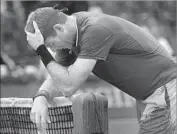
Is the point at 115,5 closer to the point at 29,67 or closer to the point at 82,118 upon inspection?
the point at 29,67

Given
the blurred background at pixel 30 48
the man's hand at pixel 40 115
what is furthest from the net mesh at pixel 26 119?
the blurred background at pixel 30 48

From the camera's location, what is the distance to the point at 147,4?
40.2 feet

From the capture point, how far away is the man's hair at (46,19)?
3953 millimetres

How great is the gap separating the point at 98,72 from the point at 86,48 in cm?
34

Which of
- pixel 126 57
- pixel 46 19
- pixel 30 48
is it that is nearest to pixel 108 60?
pixel 126 57

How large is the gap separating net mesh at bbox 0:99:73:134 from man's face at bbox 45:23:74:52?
0.49 meters

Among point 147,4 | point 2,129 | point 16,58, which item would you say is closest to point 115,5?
point 147,4

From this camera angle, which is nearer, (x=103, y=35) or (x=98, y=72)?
(x=103, y=35)

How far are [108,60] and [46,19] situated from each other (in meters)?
0.53

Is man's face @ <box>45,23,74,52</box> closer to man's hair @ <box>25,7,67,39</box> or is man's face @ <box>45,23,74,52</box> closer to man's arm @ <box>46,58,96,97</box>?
man's hair @ <box>25,7,67,39</box>

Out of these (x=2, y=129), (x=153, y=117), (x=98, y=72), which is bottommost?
(x=2, y=129)

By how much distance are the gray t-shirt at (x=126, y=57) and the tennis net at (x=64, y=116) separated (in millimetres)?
226

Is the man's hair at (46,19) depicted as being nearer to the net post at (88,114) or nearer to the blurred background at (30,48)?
the net post at (88,114)

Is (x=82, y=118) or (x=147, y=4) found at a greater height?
(x=82, y=118)
